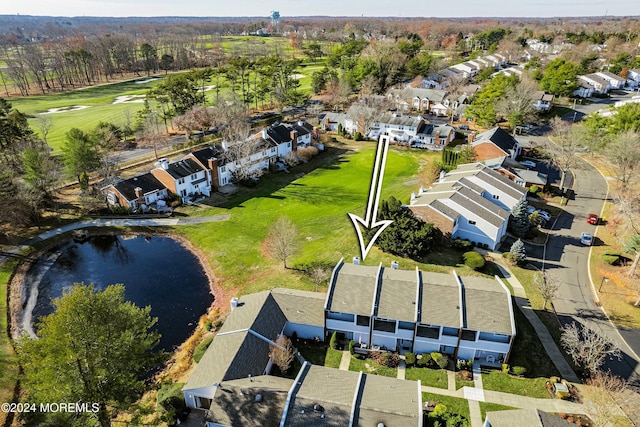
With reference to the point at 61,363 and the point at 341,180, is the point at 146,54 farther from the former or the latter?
the point at 61,363

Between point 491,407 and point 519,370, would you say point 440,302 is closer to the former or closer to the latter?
point 519,370

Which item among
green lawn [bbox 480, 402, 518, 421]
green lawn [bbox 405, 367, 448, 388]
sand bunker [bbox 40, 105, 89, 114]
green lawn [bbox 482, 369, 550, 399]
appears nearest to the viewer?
green lawn [bbox 480, 402, 518, 421]

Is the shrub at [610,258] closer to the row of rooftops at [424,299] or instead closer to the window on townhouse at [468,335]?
the row of rooftops at [424,299]

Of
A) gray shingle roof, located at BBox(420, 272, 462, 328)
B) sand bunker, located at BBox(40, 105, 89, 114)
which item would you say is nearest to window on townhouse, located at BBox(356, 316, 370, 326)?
gray shingle roof, located at BBox(420, 272, 462, 328)

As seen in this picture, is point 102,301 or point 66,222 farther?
point 66,222

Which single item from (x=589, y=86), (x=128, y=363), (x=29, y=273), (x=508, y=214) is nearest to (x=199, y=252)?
(x=29, y=273)

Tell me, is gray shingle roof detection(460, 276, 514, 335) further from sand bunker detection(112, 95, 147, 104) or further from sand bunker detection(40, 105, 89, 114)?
sand bunker detection(40, 105, 89, 114)
